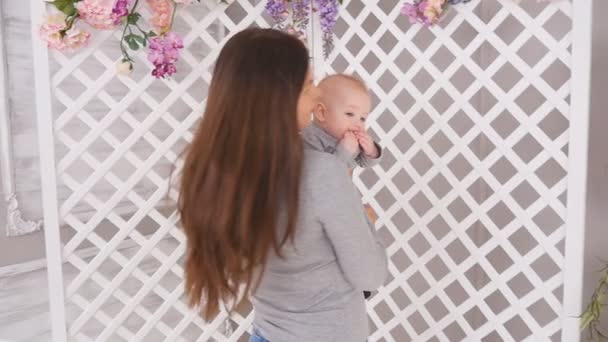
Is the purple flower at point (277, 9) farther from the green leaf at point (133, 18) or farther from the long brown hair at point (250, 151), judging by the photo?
the long brown hair at point (250, 151)

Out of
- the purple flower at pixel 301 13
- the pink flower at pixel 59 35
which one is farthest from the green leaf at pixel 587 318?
the pink flower at pixel 59 35

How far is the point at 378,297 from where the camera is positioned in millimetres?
2047

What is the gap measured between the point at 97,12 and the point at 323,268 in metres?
1.18

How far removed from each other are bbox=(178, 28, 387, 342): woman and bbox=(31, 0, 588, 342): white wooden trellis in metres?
0.72

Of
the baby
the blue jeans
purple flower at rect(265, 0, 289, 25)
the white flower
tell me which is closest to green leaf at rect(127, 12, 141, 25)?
the white flower

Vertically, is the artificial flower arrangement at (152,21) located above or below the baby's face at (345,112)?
below

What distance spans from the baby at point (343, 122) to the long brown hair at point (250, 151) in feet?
0.62

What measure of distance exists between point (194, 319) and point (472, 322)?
1.13m

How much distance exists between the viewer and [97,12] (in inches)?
69.4

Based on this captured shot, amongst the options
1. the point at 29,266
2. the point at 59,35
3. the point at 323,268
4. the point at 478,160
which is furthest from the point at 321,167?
the point at 29,266

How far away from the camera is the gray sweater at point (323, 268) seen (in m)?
1.03

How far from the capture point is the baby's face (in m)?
1.25

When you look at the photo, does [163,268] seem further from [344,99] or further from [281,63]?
[281,63]

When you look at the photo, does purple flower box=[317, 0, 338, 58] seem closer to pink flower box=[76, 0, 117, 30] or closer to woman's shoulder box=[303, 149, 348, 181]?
pink flower box=[76, 0, 117, 30]
